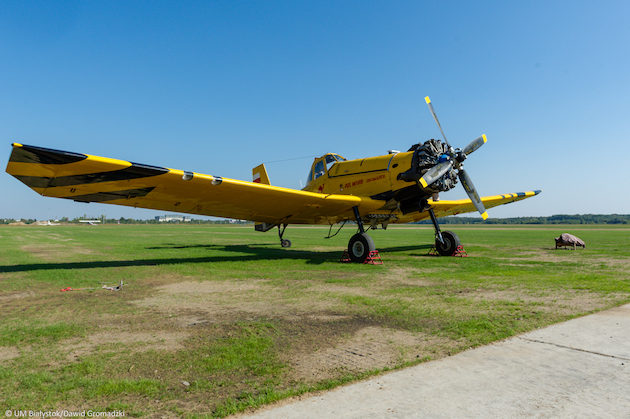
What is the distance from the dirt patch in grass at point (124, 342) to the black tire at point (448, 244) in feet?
38.7

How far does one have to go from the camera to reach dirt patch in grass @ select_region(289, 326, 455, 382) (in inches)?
126

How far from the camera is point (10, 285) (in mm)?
7801

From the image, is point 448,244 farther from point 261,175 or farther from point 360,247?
point 261,175

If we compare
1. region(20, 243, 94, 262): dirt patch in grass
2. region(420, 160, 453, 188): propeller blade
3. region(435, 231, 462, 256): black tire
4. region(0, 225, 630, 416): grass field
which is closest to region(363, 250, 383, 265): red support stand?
region(0, 225, 630, 416): grass field

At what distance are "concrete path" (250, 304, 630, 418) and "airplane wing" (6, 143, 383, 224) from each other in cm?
738

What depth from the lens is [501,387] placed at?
279 cm

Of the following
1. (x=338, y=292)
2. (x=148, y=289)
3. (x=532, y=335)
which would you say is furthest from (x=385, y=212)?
(x=532, y=335)

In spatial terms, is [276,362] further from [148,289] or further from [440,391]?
[148,289]

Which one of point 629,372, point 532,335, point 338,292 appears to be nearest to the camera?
point 629,372

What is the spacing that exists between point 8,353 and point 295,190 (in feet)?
27.0

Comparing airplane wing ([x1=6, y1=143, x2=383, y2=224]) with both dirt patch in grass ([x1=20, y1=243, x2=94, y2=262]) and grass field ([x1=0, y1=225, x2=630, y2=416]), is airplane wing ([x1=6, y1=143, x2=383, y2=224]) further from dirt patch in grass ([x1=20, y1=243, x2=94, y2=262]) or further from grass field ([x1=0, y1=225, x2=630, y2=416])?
dirt patch in grass ([x1=20, y1=243, x2=94, y2=262])

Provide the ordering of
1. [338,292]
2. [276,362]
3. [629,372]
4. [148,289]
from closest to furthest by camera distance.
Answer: [629,372] → [276,362] → [338,292] → [148,289]

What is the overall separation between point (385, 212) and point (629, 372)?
11.1 m

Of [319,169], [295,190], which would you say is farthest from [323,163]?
[295,190]
